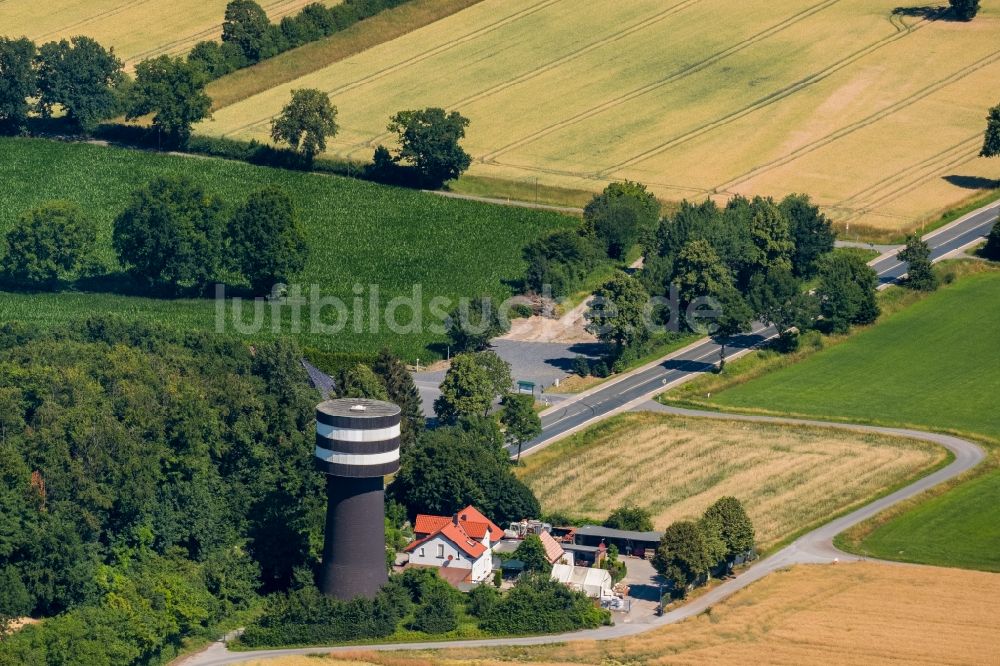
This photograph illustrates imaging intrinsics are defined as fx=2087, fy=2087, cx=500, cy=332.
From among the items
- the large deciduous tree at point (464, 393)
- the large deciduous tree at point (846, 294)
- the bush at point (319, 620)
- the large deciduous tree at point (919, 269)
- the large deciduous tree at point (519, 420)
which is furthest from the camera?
the large deciduous tree at point (919, 269)

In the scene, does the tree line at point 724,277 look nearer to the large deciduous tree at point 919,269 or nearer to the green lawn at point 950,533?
the large deciduous tree at point 919,269

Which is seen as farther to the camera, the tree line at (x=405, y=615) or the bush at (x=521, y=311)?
the bush at (x=521, y=311)

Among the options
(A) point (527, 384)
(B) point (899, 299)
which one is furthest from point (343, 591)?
(B) point (899, 299)

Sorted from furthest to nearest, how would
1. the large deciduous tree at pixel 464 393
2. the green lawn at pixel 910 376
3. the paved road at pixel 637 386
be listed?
the green lawn at pixel 910 376, the paved road at pixel 637 386, the large deciduous tree at pixel 464 393

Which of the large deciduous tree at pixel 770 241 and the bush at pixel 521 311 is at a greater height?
the large deciduous tree at pixel 770 241

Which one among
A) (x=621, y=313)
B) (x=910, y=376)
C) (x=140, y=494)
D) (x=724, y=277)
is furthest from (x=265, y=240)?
(x=910, y=376)

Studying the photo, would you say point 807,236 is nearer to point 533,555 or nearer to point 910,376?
point 910,376

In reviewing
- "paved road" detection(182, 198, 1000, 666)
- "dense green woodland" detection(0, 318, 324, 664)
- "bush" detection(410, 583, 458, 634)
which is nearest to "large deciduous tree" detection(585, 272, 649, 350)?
"paved road" detection(182, 198, 1000, 666)

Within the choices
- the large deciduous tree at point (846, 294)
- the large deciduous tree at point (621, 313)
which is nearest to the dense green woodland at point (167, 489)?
the large deciduous tree at point (621, 313)
